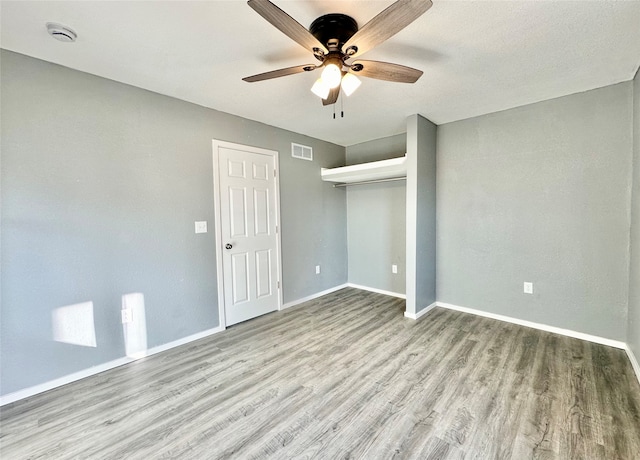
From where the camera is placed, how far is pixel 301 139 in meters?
3.83

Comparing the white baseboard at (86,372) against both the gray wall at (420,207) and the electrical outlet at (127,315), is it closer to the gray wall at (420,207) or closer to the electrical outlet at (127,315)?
the electrical outlet at (127,315)

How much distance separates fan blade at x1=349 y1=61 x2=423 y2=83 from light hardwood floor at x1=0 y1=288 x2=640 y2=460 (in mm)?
2165

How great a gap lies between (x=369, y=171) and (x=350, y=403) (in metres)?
2.64

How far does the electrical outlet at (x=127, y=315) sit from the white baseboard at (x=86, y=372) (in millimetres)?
319

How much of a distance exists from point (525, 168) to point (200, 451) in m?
3.72

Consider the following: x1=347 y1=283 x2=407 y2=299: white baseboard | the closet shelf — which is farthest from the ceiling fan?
x1=347 y1=283 x2=407 y2=299: white baseboard

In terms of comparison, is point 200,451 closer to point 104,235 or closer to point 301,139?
point 104,235

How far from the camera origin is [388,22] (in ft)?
4.22

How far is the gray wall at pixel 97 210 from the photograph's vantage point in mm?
1896

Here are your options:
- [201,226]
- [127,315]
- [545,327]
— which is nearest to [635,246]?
[545,327]

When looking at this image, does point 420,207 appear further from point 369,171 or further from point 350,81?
point 350,81

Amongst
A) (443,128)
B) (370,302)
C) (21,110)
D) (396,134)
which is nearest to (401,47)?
(443,128)

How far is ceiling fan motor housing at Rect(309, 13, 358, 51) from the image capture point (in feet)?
5.10

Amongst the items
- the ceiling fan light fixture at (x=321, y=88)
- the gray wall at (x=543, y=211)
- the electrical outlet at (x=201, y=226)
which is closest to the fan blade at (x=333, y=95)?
the ceiling fan light fixture at (x=321, y=88)
